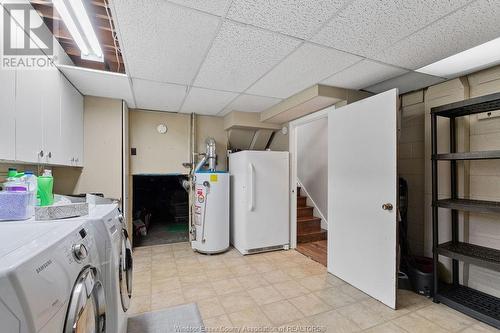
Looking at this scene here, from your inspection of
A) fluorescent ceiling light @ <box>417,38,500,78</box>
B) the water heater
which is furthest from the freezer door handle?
fluorescent ceiling light @ <box>417,38,500,78</box>

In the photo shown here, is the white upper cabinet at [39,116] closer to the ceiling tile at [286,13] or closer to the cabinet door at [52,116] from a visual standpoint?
the cabinet door at [52,116]

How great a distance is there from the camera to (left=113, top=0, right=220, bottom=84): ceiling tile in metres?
1.43

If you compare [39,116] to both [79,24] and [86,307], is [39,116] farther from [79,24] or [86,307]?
[86,307]

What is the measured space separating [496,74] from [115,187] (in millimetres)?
4394

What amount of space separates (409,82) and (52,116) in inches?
140

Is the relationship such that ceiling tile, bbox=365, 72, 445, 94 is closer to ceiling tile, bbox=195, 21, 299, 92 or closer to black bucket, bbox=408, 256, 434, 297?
ceiling tile, bbox=195, 21, 299, 92

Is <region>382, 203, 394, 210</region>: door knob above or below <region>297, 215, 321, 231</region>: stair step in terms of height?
above

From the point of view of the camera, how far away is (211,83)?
264 cm

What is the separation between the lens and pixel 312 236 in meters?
4.06

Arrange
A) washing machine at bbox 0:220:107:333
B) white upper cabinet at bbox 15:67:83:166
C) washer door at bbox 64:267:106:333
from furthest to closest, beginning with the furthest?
white upper cabinet at bbox 15:67:83:166 → washer door at bbox 64:267:106:333 → washing machine at bbox 0:220:107:333

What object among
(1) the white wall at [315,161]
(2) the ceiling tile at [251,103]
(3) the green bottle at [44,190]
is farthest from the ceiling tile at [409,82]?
(3) the green bottle at [44,190]

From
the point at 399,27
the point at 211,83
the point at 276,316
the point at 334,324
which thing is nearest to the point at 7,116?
the point at 211,83

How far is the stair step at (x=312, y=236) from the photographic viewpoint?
3975mm

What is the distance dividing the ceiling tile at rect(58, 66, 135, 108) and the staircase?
3.30 m
